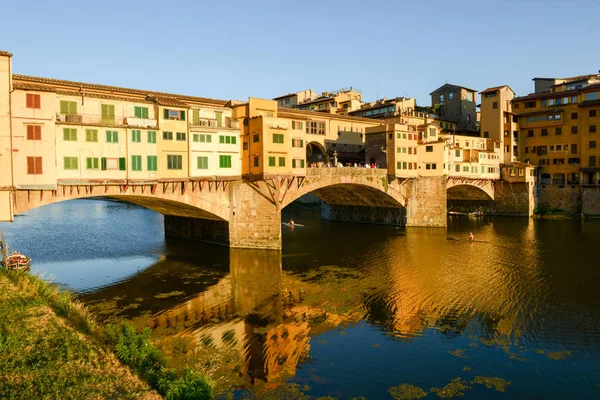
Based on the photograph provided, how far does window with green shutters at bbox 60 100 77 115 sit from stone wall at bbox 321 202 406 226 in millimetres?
50562

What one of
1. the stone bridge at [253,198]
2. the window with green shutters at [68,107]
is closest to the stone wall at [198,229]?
the stone bridge at [253,198]

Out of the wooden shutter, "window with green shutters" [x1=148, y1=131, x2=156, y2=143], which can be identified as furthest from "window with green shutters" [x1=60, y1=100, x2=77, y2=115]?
"window with green shutters" [x1=148, y1=131, x2=156, y2=143]

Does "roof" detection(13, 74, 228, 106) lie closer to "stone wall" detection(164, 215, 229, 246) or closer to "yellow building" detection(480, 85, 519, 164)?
"stone wall" detection(164, 215, 229, 246)

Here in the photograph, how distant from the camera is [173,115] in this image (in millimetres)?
44531

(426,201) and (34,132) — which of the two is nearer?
(34,132)

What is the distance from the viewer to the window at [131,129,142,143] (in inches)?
1633

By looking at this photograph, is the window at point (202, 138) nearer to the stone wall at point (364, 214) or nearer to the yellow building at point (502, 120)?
the stone wall at point (364, 214)

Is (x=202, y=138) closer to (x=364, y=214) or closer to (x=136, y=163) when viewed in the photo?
(x=136, y=163)

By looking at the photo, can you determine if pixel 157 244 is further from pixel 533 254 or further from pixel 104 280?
pixel 533 254

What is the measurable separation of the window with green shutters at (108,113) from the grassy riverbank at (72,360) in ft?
66.5

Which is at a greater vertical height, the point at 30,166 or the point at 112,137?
the point at 112,137

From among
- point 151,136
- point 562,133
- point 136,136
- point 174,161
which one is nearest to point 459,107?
point 562,133

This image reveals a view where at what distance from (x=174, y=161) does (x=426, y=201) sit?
4277 centimetres

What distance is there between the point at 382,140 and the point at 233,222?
1167 inches
